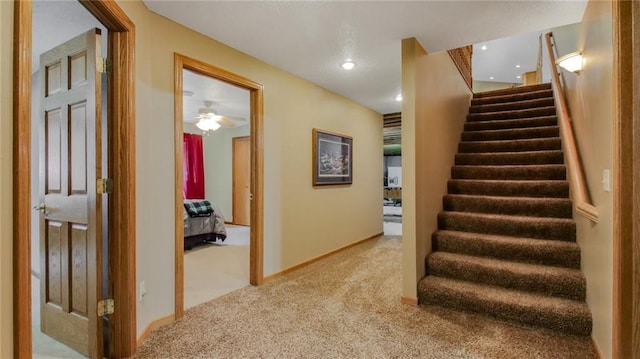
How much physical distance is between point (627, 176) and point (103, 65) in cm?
286

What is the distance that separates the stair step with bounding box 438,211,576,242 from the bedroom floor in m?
2.31

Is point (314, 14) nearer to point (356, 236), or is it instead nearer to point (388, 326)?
point (388, 326)

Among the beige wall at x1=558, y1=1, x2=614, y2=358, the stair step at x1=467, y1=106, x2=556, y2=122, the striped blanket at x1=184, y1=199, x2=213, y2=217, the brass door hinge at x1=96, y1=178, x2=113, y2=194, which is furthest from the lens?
the striped blanket at x1=184, y1=199, x2=213, y2=217

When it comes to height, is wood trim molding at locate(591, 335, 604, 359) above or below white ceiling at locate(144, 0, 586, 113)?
below

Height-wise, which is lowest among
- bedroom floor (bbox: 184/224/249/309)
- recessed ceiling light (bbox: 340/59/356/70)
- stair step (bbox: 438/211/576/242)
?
bedroom floor (bbox: 184/224/249/309)

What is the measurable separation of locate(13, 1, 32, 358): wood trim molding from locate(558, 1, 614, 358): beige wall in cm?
247

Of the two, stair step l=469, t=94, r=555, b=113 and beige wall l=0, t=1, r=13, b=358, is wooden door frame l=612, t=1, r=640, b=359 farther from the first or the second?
stair step l=469, t=94, r=555, b=113

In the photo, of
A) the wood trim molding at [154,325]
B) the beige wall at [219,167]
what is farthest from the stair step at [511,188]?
the beige wall at [219,167]

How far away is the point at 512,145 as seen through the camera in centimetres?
384

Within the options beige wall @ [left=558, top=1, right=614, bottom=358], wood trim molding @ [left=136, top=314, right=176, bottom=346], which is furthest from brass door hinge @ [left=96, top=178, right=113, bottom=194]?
beige wall @ [left=558, top=1, right=614, bottom=358]

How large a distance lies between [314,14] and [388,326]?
238 centimetres

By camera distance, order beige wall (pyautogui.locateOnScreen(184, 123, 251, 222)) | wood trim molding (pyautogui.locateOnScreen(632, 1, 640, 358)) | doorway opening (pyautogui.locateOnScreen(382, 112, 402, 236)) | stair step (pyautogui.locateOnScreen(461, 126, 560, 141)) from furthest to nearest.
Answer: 1. beige wall (pyautogui.locateOnScreen(184, 123, 251, 222))
2. doorway opening (pyautogui.locateOnScreen(382, 112, 402, 236))
3. stair step (pyautogui.locateOnScreen(461, 126, 560, 141))
4. wood trim molding (pyautogui.locateOnScreen(632, 1, 640, 358))

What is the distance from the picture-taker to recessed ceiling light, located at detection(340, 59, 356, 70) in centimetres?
307

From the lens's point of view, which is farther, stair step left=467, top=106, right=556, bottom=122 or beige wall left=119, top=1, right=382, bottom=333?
stair step left=467, top=106, right=556, bottom=122
